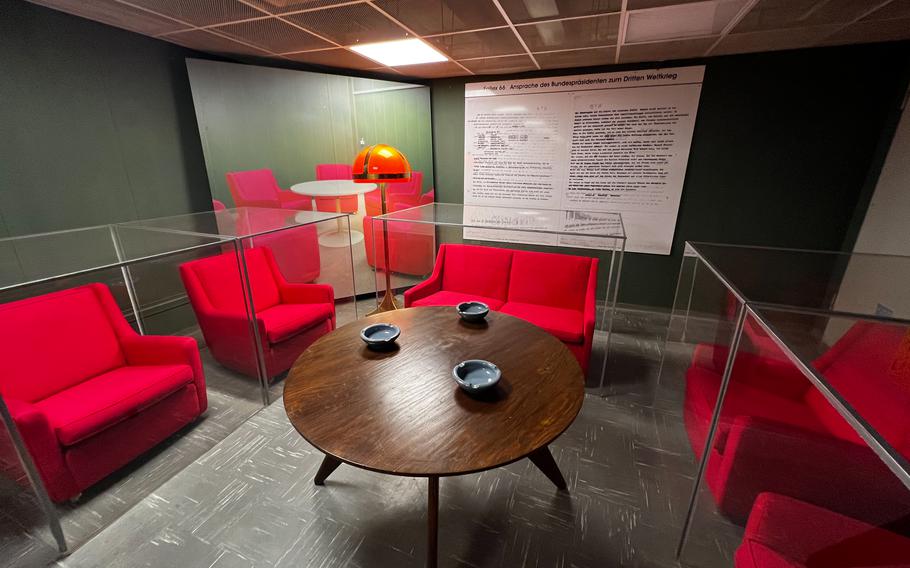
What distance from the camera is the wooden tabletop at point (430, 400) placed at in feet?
3.75

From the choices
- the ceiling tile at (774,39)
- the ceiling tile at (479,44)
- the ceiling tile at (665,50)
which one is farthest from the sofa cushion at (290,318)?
the ceiling tile at (774,39)

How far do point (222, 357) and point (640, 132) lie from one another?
4123mm

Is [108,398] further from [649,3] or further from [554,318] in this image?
[649,3]

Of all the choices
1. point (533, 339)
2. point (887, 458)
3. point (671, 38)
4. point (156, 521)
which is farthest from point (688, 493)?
point (671, 38)

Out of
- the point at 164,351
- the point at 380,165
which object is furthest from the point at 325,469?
the point at 380,165

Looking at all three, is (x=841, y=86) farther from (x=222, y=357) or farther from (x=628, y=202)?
(x=222, y=357)

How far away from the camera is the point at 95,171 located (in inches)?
108

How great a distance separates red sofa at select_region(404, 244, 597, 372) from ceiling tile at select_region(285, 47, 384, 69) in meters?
1.89

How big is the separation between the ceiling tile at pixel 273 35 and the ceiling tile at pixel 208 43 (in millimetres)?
153

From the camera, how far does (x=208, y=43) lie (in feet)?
9.66

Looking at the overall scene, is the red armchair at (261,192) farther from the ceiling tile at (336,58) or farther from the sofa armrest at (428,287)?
the sofa armrest at (428,287)

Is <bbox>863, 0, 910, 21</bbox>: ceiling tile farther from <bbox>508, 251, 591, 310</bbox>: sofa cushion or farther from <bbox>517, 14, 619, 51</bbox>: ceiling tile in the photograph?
<bbox>508, 251, 591, 310</bbox>: sofa cushion

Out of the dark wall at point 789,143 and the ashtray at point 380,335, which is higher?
the dark wall at point 789,143

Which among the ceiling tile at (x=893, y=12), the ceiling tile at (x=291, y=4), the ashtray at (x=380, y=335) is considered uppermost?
the ceiling tile at (x=291, y=4)
